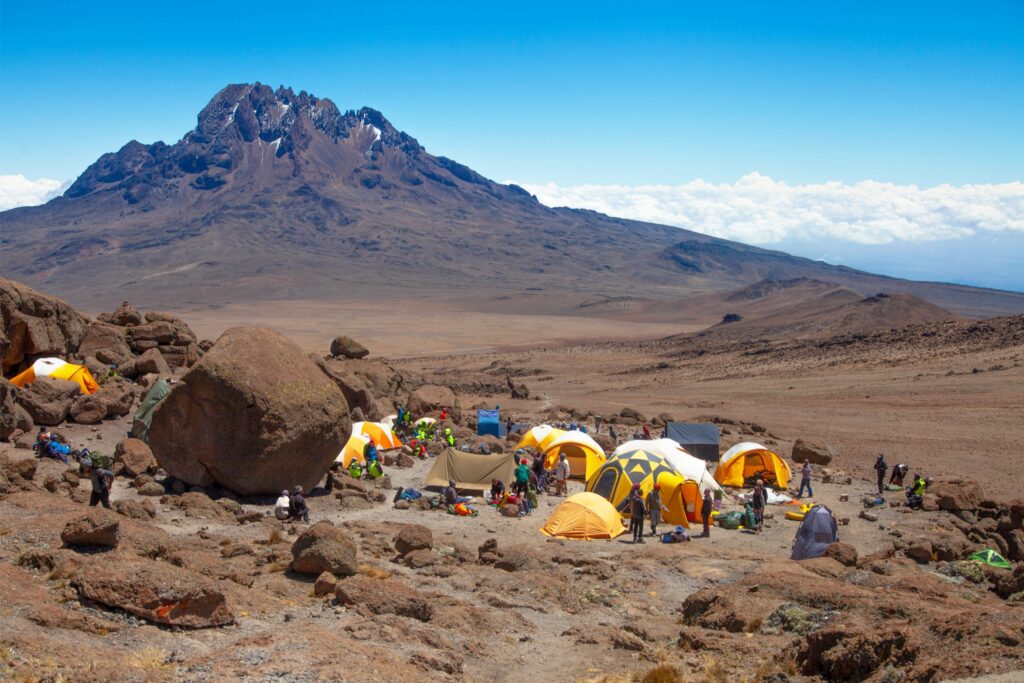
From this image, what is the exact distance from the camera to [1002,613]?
8000 millimetres

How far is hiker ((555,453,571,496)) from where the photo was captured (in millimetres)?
19438

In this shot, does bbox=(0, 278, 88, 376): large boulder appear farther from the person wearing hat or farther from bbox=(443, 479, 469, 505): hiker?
bbox=(443, 479, 469, 505): hiker

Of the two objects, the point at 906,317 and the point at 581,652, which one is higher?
the point at 906,317

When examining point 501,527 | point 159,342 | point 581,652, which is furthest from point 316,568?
point 159,342

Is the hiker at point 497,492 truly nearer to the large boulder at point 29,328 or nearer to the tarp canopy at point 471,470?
the tarp canopy at point 471,470

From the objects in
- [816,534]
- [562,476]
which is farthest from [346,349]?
[816,534]

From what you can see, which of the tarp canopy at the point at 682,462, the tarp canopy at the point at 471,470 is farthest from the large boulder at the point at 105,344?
the tarp canopy at the point at 682,462

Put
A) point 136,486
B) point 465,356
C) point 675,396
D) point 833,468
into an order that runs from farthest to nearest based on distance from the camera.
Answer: point 465,356, point 675,396, point 833,468, point 136,486

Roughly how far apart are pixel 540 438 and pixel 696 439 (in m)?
4.34

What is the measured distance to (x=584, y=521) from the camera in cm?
1559

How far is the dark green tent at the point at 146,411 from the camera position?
1927cm

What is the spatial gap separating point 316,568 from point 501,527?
5.78 meters

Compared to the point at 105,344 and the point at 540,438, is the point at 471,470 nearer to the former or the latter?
the point at 540,438

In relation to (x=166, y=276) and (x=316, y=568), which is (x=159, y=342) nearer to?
(x=316, y=568)
